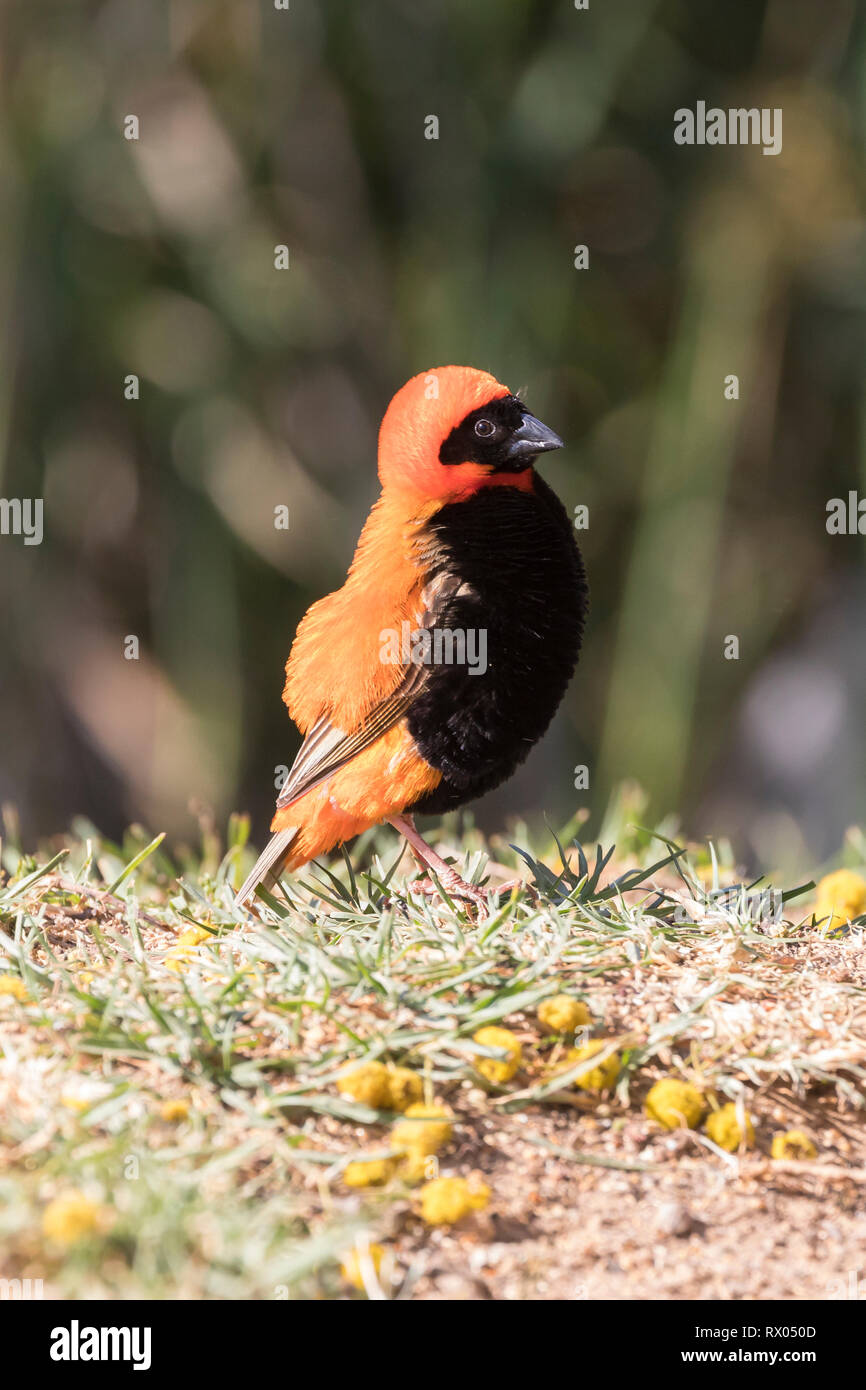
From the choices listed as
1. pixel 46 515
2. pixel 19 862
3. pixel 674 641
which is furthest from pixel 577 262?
pixel 19 862

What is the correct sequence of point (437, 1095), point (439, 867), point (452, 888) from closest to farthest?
point (437, 1095) → point (452, 888) → point (439, 867)

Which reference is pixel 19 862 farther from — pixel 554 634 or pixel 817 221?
pixel 817 221

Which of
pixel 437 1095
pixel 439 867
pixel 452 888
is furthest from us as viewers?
pixel 439 867

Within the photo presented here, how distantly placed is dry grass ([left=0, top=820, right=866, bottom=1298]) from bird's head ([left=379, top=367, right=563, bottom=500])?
3.14ft

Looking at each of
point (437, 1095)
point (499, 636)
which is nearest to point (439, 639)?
point (499, 636)

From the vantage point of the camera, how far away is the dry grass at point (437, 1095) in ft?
5.05

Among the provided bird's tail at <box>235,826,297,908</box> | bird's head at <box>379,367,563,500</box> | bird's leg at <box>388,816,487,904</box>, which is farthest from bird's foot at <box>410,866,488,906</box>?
bird's head at <box>379,367,563,500</box>

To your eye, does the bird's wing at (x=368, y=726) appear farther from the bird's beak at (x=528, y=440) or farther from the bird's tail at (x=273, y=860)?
the bird's beak at (x=528, y=440)

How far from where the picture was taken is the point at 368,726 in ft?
8.89

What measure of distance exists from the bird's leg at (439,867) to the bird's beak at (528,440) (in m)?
0.80

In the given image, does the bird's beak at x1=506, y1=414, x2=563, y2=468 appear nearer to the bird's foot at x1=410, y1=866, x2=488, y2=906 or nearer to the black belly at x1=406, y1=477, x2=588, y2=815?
the black belly at x1=406, y1=477, x2=588, y2=815

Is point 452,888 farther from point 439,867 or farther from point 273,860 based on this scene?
point 273,860

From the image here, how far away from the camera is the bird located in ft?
8.77

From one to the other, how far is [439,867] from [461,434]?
895 mm
